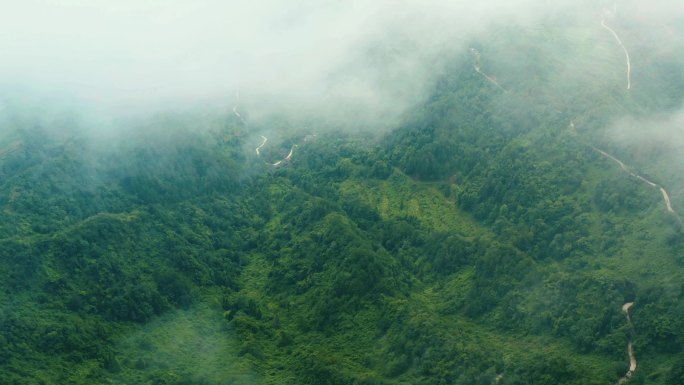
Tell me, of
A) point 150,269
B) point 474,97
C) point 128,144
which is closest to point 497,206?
point 474,97

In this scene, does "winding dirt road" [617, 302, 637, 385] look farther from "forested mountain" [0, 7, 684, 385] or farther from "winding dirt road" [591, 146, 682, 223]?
"winding dirt road" [591, 146, 682, 223]

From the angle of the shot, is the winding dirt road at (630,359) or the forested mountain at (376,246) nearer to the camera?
the winding dirt road at (630,359)

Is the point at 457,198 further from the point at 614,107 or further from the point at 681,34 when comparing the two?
the point at 681,34

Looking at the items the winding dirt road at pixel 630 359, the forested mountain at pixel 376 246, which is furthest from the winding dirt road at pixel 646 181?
the winding dirt road at pixel 630 359

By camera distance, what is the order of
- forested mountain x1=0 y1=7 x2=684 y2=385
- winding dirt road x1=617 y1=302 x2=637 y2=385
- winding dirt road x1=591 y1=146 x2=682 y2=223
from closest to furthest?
winding dirt road x1=617 y1=302 x2=637 y2=385 → forested mountain x1=0 y1=7 x2=684 y2=385 → winding dirt road x1=591 y1=146 x2=682 y2=223

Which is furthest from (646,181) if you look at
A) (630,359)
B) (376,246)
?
(376,246)

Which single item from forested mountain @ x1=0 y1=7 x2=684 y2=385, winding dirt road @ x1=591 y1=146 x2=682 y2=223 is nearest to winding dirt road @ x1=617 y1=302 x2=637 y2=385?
forested mountain @ x1=0 y1=7 x2=684 y2=385

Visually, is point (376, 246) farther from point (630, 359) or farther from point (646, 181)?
point (630, 359)

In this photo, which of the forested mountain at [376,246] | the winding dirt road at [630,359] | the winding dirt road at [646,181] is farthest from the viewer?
the winding dirt road at [646,181]

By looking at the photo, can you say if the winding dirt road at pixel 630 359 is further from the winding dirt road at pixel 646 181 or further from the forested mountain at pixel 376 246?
the winding dirt road at pixel 646 181
